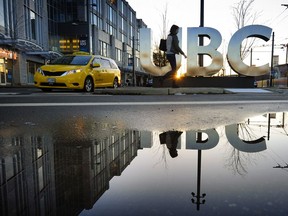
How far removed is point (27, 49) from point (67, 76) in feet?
69.9

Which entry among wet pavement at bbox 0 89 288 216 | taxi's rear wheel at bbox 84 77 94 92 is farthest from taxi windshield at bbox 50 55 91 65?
wet pavement at bbox 0 89 288 216

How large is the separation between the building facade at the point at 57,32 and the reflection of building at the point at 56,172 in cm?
2413

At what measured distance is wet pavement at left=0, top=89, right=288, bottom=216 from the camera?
1249mm

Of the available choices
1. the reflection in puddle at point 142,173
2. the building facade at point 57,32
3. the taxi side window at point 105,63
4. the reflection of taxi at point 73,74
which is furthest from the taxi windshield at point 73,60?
the building facade at point 57,32

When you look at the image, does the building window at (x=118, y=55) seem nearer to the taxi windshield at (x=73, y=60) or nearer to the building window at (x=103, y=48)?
the building window at (x=103, y=48)

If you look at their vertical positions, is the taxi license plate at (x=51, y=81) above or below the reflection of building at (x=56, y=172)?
above

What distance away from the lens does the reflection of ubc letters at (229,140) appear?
2381 mm

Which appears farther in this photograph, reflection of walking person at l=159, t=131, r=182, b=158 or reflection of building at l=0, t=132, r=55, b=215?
reflection of walking person at l=159, t=131, r=182, b=158

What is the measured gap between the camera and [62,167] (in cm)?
178

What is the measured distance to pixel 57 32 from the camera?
43.4 metres

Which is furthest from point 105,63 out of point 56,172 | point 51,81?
point 56,172

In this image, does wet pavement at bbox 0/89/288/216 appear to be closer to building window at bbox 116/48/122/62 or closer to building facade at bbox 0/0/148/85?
building facade at bbox 0/0/148/85

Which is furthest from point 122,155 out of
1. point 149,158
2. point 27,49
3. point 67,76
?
point 27,49

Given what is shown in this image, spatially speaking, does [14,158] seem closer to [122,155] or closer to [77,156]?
[77,156]
